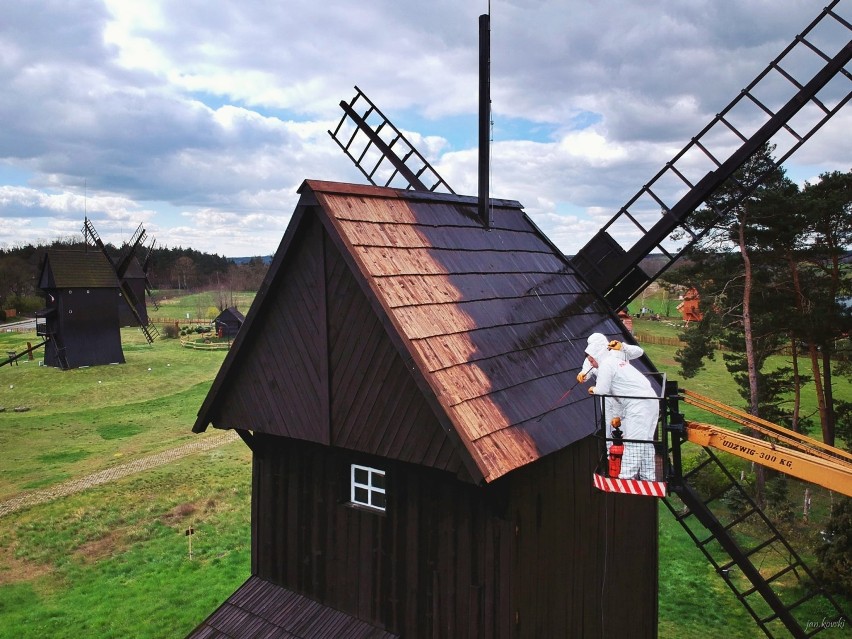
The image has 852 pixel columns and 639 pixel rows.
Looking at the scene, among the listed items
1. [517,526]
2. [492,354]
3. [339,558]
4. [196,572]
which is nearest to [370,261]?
[492,354]

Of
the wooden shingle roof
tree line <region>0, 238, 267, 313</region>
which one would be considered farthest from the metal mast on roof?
tree line <region>0, 238, 267, 313</region>

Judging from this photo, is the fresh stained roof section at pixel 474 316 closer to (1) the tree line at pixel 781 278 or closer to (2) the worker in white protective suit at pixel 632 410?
(2) the worker in white protective suit at pixel 632 410

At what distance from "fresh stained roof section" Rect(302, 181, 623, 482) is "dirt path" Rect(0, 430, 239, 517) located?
17.9 m

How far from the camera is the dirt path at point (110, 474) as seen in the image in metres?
19.5

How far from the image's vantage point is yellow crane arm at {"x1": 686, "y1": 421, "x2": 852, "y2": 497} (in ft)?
21.0

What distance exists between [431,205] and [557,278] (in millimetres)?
2672

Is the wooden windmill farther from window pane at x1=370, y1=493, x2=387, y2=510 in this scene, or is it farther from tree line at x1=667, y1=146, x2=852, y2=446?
tree line at x1=667, y1=146, x2=852, y2=446

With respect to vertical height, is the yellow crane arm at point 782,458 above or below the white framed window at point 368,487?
above

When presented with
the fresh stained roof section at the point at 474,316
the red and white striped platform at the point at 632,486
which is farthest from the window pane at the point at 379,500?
the red and white striped platform at the point at 632,486

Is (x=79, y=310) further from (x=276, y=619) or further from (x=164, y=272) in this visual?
(x=164, y=272)

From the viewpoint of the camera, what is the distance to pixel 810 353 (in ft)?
70.5

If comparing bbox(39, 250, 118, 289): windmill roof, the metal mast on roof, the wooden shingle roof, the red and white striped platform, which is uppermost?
the metal mast on roof

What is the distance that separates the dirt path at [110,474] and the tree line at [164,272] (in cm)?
Result: 4482

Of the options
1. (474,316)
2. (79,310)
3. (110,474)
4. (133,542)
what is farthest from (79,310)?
(474,316)
